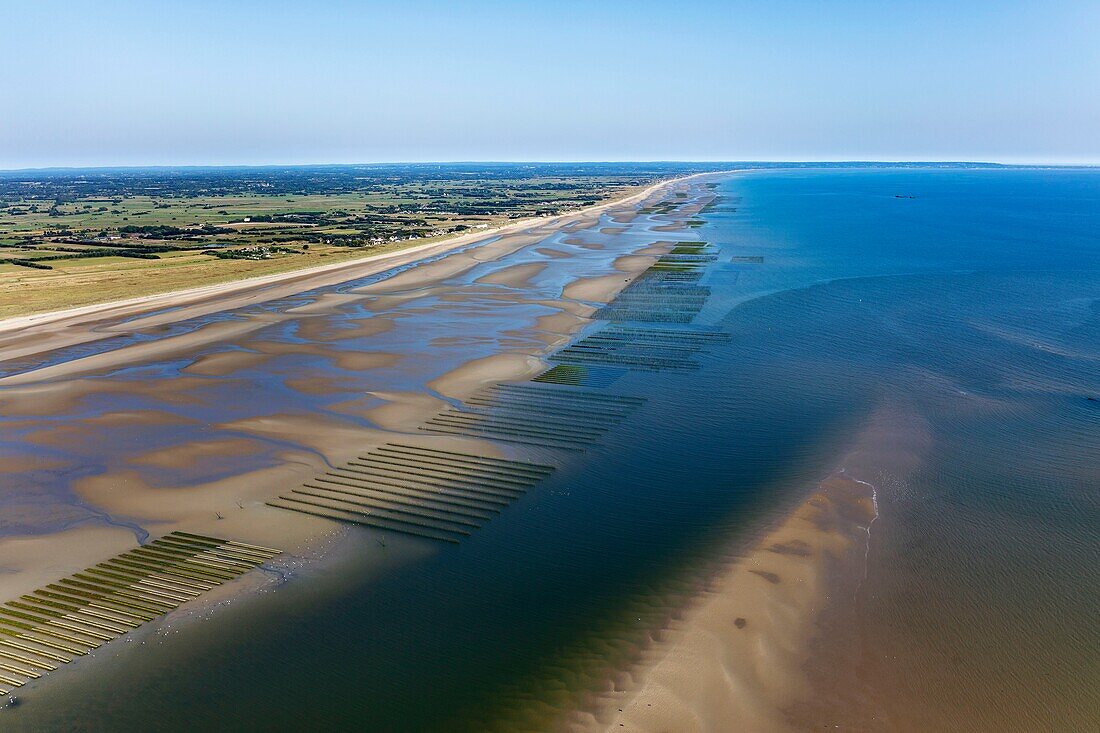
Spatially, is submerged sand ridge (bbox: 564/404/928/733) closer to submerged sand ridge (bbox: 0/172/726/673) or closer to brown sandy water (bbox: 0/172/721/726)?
brown sandy water (bbox: 0/172/721/726)

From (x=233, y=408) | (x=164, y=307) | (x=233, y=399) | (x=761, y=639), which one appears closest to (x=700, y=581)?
(x=761, y=639)

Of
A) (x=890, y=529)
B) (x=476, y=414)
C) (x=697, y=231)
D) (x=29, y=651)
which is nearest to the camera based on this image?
(x=29, y=651)

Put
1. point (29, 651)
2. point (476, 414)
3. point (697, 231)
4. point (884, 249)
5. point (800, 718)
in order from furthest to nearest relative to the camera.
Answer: point (697, 231) < point (884, 249) < point (476, 414) < point (29, 651) < point (800, 718)

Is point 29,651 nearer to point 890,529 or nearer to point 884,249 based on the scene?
point 890,529

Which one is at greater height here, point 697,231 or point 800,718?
point 697,231

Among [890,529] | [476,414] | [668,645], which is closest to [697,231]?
[476,414]

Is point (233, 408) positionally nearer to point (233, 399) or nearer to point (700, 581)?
point (233, 399)

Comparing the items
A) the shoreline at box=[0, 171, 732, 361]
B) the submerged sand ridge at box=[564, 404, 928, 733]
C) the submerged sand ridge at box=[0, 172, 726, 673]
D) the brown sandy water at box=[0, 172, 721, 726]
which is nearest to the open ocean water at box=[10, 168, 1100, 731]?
the submerged sand ridge at box=[564, 404, 928, 733]

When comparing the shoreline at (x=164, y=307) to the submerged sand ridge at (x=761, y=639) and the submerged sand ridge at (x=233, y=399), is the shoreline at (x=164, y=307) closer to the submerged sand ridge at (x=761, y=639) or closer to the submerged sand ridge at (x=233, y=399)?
the submerged sand ridge at (x=233, y=399)
